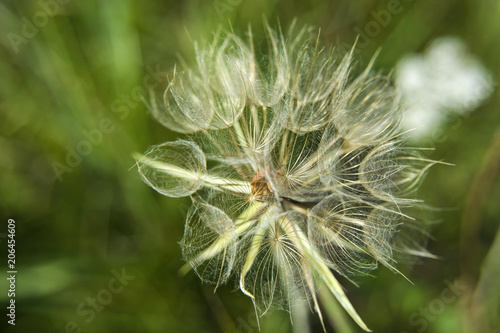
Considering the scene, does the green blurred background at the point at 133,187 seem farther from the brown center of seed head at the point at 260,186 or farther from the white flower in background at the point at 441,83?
the brown center of seed head at the point at 260,186

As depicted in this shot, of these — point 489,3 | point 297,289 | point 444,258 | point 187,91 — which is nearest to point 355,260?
point 297,289

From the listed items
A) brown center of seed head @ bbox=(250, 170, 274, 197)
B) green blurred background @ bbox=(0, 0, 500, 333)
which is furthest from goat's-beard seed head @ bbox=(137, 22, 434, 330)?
green blurred background @ bbox=(0, 0, 500, 333)

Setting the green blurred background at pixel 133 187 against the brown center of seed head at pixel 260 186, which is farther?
the green blurred background at pixel 133 187

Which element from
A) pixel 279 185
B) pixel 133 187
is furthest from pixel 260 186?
pixel 133 187

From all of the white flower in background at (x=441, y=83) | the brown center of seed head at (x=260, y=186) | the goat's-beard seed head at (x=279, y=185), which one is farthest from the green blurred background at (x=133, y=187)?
the brown center of seed head at (x=260, y=186)

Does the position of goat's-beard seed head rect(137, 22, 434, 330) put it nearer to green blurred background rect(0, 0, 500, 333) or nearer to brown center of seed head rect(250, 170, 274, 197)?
brown center of seed head rect(250, 170, 274, 197)

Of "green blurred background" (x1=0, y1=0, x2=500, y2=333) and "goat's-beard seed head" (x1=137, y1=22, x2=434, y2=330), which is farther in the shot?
"green blurred background" (x1=0, y1=0, x2=500, y2=333)
